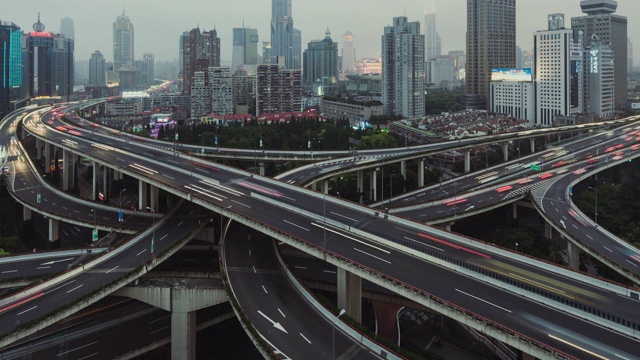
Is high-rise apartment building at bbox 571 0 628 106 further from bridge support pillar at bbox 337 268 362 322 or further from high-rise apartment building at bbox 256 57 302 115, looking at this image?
bridge support pillar at bbox 337 268 362 322

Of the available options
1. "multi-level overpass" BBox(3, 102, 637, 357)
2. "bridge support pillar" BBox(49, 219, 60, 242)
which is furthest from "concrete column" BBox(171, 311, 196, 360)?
"bridge support pillar" BBox(49, 219, 60, 242)

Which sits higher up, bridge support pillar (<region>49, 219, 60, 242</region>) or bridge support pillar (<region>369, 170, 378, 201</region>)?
bridge support pillar (<region>369, 170, 378, 201</region>)

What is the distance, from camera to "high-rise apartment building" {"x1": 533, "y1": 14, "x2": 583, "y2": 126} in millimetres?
156750

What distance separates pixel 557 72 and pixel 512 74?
17804 millimetres

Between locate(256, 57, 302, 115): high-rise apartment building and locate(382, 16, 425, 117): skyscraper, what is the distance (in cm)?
3659

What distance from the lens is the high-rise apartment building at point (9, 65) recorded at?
161500 mm

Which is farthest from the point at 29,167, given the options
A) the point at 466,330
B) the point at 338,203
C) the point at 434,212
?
the point at 466,330

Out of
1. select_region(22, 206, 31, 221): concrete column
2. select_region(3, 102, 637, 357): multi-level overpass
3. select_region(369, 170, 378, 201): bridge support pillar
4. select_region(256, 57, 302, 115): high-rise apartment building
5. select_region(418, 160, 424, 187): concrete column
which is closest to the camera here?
select_region(3, 102, 637, 357): multi-level overpass

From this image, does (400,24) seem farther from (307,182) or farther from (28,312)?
(28,312)

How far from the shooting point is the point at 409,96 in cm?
17888

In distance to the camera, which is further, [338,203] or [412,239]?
[338,203]

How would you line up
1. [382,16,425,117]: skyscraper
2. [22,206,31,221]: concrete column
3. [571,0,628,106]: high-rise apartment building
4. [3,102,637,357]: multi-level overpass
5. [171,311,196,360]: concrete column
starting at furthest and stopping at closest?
[571,0,628,106]: high-rise apartment building → [382,16,425,117]: skyscraper → [22,206,31,221]: concrete column → [171,311,196,360]: concrete column → [3,102,637,357]: multi-level overpass

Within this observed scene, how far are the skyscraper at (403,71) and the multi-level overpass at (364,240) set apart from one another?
127720mm

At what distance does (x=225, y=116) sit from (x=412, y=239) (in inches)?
5547
